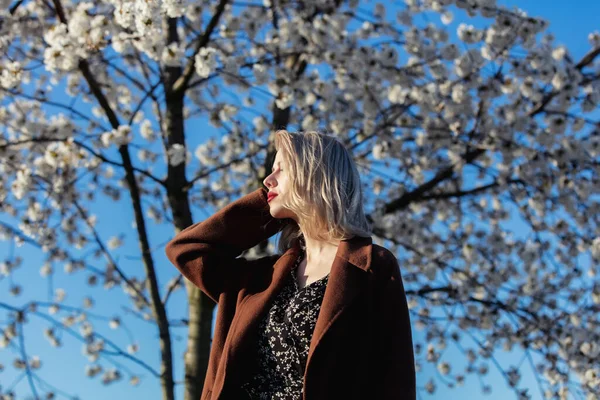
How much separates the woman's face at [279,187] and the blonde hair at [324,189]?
21 mm

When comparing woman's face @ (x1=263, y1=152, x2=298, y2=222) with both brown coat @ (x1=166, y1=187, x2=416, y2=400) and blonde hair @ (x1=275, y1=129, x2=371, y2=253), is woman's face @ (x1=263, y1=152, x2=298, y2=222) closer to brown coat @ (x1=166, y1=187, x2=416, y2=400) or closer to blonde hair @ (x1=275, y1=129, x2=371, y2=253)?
blonde hair @ (x1=275, y1=129, x2=371, y2=253)

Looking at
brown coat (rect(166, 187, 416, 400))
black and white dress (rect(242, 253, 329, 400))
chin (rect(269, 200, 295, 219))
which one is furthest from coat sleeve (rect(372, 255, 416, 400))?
chin (rect(269, 200, 295, 219))

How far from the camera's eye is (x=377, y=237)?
17.7ft

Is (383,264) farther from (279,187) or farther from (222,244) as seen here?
(222,244)

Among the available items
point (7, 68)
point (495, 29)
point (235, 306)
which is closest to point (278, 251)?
point (235, 306)

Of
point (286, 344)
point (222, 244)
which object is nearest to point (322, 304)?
point (286, 344)

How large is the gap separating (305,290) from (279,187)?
0.98 ft

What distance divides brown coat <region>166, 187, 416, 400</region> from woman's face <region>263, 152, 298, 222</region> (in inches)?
5.9

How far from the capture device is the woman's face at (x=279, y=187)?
6.67 feet

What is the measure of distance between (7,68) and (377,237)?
2.72 meters

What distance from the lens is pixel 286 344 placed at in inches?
74.1

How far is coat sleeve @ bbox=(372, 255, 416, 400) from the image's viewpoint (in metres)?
1.77

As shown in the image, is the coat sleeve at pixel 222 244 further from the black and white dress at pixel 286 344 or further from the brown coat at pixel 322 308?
the black and white dress at pixel 286 344

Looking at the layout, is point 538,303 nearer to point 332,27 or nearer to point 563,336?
point 563,336
